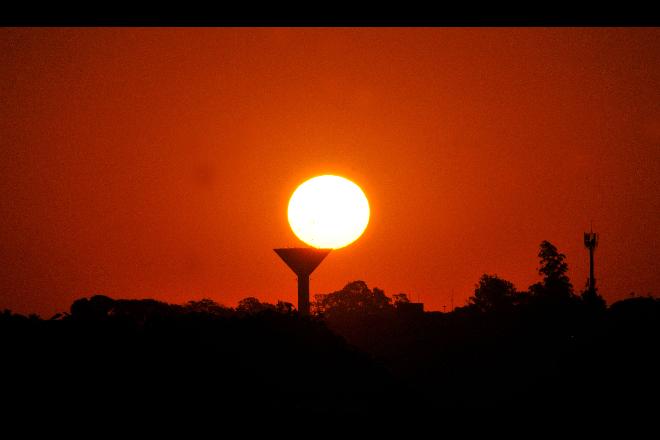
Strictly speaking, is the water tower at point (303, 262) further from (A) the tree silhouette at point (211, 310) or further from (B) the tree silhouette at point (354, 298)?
(B) the tree silhouette at point (354, 298)

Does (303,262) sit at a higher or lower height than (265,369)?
higher

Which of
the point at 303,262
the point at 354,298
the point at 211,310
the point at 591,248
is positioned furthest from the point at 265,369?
the point at 354,298

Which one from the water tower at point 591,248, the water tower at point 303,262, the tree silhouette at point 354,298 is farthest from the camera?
the tree silhouette at point 354,298

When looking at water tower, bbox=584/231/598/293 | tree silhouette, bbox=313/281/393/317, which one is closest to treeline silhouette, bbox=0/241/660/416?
water tower, bbox=584/231/598/293

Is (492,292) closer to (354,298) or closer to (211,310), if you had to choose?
(354,298)

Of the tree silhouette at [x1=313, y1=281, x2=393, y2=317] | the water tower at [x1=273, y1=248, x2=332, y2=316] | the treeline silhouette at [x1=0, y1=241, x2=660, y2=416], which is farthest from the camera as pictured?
the tree silhouette at [x1=313, y1=281, x2=393, y2=317]

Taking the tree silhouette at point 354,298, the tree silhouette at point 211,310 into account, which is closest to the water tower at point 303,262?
the tree silhouette at point 211,310

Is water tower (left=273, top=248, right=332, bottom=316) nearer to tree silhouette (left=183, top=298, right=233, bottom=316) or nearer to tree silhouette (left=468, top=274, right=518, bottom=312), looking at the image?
tree silhouette (left=183, top=298, right=233, bottom=316)

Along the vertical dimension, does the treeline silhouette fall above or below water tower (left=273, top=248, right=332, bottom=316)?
below

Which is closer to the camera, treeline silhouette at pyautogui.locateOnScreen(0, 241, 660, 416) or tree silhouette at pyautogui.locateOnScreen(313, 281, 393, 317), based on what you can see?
treeline silhouette at pyautogui.locateOnScreen(0, 241, 660, 416)
